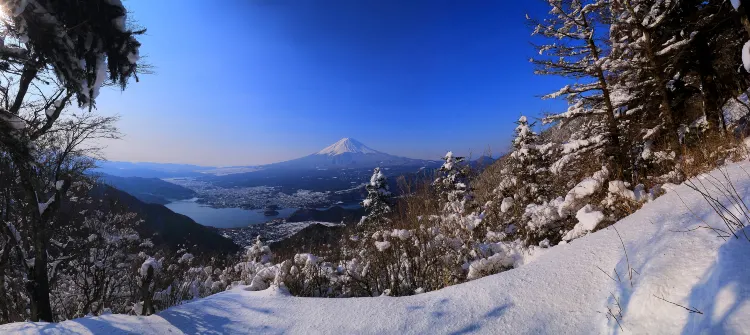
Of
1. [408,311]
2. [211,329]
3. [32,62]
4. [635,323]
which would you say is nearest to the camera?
[635,323]

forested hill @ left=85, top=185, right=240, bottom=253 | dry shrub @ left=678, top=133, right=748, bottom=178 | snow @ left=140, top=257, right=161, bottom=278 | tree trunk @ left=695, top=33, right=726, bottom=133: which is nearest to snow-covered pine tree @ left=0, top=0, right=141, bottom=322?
snow @ left=140, top=257, right=161, bottom=278

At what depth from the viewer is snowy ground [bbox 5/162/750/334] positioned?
1.71 m

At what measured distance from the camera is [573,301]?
2.35 meters

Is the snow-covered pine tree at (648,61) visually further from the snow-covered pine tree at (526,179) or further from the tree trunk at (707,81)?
the snow-covered pine tree at (526,179)

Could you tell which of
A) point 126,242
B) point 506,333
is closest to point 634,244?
point 506,333

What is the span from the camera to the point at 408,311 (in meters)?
2.83

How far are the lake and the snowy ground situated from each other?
238 ft

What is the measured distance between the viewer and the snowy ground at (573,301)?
1709 mm

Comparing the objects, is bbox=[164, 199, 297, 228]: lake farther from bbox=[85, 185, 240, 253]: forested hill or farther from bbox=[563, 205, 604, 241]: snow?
bbox=[563, 205, 604, 241]: snow

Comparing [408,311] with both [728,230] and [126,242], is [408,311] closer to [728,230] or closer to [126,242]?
[728,230]

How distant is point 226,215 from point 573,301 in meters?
97.1

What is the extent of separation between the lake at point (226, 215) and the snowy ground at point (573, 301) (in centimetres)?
7267

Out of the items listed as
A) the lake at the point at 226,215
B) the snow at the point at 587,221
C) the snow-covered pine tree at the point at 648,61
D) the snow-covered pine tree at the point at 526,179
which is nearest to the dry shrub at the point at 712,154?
the snow-covered pine tree at the point at 648,61

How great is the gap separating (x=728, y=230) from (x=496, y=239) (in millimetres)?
4437
